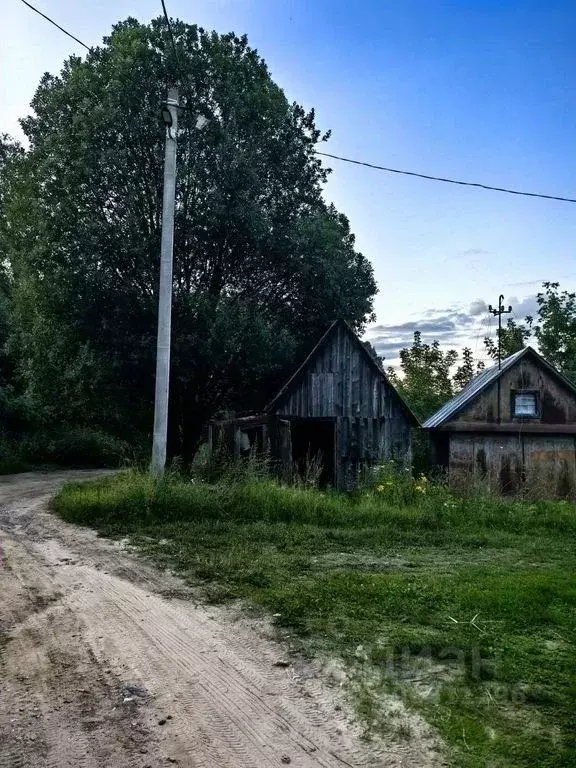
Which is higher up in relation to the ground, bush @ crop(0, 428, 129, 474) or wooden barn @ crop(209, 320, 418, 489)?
wooden barn @ crop(209, 320, 418, 489)

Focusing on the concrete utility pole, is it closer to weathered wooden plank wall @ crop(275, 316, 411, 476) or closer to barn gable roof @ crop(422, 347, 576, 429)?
weathered wooden plank wall @ crop(275, 316, 411, 476)

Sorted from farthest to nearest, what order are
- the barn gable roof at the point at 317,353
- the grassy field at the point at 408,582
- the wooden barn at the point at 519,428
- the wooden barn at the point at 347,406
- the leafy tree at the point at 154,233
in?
1. the wooden barn at the point at 519,428
2. the wooden barn at the point at 347,406
3. the barn gable roof at the point at 317,353
4. the leafy tree at the point at 154,233
5. the grassy field at the point at 408,582

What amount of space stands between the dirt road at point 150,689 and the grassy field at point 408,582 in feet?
0.99

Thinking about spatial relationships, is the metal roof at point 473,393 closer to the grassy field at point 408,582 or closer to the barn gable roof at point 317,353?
the barn gable roof at point 317,353

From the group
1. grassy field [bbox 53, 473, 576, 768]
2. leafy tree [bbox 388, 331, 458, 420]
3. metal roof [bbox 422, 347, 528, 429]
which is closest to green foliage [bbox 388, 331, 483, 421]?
leafy tree [bbox 388, 331, 458, 420]

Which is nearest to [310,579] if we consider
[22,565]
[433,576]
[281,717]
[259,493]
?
[433,576]

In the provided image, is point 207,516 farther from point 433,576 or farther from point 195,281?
point 195,281

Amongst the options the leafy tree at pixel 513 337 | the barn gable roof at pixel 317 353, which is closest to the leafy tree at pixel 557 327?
the leafy tree at pixel 513 337

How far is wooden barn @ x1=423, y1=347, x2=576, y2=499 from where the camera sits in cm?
1738

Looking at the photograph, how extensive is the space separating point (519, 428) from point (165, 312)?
37.0 ft

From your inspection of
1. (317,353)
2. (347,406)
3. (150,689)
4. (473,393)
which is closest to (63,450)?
(317,353)

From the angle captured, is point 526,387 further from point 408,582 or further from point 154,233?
point 408,582

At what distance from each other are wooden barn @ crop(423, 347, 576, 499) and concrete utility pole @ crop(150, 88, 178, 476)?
904 centimetres

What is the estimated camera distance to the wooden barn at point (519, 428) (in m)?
17.4
